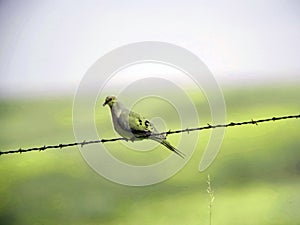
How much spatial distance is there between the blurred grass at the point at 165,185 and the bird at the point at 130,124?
347 centimetres

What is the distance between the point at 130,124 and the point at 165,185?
9.34 metres

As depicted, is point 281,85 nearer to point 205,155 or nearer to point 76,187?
point 205,155

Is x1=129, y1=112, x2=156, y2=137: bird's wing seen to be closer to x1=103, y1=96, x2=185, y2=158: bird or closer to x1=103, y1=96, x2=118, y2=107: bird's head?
x1=103, y1=96, x2=185, y2=158: bird

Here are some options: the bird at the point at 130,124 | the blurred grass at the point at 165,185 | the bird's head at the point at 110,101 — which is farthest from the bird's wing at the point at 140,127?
the blurred grass at the point at 165,185

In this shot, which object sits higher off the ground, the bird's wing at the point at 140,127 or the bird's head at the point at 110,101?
the bird's head at the point at 110,101

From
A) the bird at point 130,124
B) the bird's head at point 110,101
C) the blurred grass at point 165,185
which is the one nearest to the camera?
A: the bird at point 130,124

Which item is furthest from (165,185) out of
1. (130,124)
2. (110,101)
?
(130,124)

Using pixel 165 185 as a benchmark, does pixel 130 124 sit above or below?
below

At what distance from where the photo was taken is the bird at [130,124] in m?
7.63

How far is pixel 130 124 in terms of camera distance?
7742 millimetres

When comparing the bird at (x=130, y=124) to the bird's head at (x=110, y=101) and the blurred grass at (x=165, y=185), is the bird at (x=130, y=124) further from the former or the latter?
the blurred grass at (x=165, y=185)

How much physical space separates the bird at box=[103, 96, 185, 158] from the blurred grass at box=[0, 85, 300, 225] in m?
3.47

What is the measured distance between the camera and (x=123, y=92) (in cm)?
1030

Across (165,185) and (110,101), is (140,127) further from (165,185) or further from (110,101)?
(165,185)
